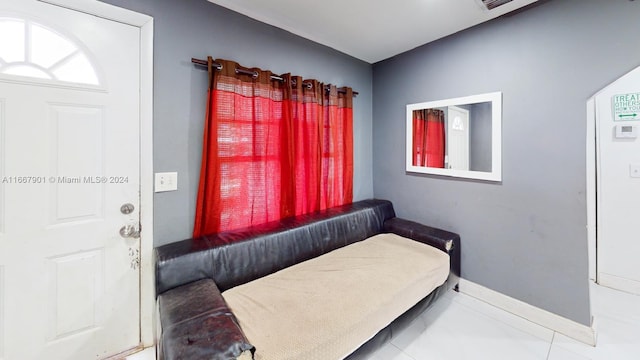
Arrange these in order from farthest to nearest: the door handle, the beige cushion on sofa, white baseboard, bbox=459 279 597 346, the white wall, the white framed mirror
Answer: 1. the white wall
2. the white framed mirror
3. white baseboard, bbox=459 279 597 346
4. the door handle
5. the beige cushion on sofa

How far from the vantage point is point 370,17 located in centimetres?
201

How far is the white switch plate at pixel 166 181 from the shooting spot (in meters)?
1.62

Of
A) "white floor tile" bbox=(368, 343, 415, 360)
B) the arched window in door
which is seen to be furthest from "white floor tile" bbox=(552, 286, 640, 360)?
the arched window in door

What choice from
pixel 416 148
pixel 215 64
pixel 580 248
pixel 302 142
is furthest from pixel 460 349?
pixel 215 64

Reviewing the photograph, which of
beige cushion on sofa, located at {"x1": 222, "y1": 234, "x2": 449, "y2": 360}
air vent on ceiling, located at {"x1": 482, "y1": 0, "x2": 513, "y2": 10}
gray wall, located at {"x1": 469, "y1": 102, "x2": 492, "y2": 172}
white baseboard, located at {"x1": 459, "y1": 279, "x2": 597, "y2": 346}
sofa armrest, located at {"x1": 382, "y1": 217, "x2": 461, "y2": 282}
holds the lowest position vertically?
white baseboard, located at {"x1": 459, "y1": 279, "x2": 597, "y2": 346}

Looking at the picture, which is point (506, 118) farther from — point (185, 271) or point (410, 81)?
point (185, 271)

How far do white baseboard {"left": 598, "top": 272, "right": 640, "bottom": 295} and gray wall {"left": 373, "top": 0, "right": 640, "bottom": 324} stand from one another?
3.95 feet

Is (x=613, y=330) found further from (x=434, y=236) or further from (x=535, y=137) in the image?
(x=535, y=137)

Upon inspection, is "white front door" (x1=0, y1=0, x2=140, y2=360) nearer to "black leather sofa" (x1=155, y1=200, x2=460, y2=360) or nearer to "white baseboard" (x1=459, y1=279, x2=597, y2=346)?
"black leather sofa" (x1=155, y1=200, x2=460, y2=360)

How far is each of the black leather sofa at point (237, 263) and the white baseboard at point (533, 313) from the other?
22cm

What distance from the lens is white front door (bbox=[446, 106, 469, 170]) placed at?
88.7 inches

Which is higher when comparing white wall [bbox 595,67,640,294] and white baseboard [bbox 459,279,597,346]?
white wall [bbox 595,67,640,294]

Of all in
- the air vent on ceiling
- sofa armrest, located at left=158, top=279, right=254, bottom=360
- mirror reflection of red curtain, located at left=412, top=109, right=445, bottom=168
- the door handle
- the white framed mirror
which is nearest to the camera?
sofa armrest, located at left=158, top=279, right=254, bottom=360

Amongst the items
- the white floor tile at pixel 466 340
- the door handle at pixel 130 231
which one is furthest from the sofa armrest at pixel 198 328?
the white floor tile at pixel 466 340
